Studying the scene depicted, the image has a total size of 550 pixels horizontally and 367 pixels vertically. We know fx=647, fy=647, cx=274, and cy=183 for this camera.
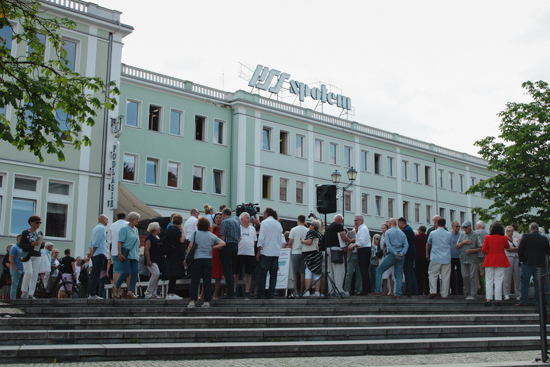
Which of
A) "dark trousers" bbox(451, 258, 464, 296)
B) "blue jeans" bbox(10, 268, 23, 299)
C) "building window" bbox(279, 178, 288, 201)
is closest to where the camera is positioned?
"blue jeans" bbox(10, 268, 23, 299)

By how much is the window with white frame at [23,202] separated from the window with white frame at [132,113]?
9284 millimetres

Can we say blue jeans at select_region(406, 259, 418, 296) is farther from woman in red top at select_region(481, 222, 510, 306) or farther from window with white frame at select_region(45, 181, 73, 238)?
window with white frame at select_region(45, 181, 73, 238)

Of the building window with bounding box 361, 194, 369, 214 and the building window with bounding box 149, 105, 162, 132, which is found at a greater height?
the building window with bounding box 149, 105, 162, 132

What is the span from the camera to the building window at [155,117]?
3766cm

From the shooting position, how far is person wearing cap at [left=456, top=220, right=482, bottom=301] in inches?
595

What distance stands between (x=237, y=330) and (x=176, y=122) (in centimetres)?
3046

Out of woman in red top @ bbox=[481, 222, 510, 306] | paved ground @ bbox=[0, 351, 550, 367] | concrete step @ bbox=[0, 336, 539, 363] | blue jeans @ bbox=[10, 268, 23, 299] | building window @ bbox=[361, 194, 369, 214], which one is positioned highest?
building window @ bbox=[361, 194, 369, 214]

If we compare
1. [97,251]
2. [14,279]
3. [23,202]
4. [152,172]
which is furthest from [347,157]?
[97,251]

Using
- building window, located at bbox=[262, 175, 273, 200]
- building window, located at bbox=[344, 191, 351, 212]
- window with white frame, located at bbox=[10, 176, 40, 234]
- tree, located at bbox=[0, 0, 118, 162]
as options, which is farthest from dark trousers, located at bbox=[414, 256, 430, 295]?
building window, located at bbox=[344, 191, 351, 212]

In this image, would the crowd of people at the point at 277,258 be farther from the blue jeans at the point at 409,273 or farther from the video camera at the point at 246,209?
the video camera at the point at 246,209

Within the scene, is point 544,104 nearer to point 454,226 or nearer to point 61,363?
point 454,226

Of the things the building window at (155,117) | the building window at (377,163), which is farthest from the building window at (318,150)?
the building window at (155,117)

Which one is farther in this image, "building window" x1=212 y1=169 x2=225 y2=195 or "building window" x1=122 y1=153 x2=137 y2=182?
"building window" x1=212 y1=169 x2=225 y2=195

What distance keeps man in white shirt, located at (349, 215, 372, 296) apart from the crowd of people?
0.08 feet
